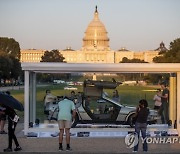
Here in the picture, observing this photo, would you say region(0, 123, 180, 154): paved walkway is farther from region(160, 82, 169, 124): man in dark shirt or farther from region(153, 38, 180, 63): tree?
region(153, 38, 180, 63): tree

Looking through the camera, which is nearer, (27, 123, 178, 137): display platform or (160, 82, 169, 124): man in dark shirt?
(27, 123, 178, 137): display platform

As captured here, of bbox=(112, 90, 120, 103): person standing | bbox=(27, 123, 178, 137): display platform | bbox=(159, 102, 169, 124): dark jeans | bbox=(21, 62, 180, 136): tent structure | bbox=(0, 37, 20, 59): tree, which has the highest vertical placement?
bbox=(0, 37, 20, 59): tree

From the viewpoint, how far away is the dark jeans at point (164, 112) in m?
19.5

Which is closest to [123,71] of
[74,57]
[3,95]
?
[3,95]

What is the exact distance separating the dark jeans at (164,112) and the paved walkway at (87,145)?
7.97 feet

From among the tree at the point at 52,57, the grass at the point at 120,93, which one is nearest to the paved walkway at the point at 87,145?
the grass at the point at 120,93

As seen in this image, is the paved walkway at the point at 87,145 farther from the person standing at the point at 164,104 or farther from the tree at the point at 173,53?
the tree at the point at 173,53

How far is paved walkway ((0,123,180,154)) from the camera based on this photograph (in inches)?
586

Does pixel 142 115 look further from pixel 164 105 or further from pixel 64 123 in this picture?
pixel 164 105

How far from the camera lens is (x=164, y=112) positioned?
64.8ft

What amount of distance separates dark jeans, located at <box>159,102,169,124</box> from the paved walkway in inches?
95.6

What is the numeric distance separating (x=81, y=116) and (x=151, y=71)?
112 inches

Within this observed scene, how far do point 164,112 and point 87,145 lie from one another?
4678mm

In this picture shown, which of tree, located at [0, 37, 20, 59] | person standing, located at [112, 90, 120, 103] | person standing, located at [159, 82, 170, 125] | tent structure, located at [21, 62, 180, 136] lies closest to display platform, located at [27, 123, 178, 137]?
tent structure, located at [21, 62, 180, 136]
